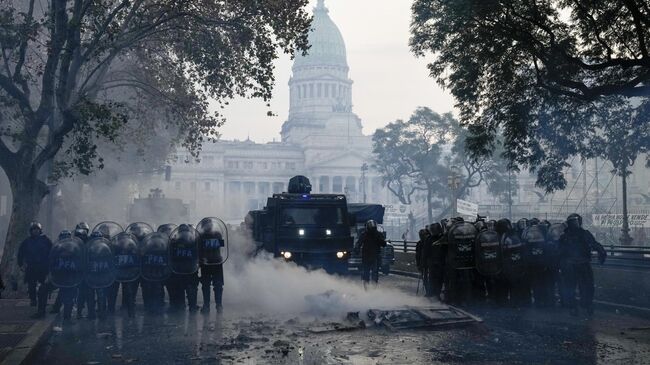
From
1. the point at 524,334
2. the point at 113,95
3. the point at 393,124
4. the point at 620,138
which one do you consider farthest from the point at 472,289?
the point at 393,124

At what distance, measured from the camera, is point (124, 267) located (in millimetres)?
13859

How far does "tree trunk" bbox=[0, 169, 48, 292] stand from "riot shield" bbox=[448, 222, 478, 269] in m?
11.4

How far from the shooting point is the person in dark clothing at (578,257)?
13438 millimetres

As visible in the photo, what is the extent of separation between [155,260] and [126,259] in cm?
62

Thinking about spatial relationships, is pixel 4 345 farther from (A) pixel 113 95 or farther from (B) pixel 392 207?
(B) pixel 392 207

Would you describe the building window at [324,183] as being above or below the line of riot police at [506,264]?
above

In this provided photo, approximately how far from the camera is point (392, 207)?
187 feet

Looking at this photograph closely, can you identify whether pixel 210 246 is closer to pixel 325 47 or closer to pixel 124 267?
pixel 124 267

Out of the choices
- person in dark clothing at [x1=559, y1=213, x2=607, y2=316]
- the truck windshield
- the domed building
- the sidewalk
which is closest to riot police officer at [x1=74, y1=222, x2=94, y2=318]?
the sidewalk

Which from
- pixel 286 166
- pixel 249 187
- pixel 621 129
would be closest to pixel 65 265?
pixel 621 129

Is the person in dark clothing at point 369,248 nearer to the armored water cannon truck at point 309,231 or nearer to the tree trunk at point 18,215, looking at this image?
the armored water cannon truck at point 309,231

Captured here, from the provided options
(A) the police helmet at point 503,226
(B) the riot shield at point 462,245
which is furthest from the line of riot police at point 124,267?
(A) the police helmet at point 503,226

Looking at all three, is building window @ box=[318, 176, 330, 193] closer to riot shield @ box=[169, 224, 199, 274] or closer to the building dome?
the building dome

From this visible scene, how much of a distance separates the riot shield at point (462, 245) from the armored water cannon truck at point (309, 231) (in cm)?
376
